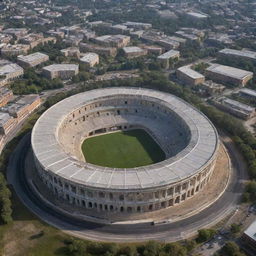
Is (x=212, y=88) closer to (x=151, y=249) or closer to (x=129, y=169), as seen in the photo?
(x=129, y=169)

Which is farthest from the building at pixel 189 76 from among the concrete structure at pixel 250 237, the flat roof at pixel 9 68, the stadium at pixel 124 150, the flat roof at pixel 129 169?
the concrete structure at pixel 250 237

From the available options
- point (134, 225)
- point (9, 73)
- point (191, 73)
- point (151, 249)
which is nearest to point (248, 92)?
point (191, 73)

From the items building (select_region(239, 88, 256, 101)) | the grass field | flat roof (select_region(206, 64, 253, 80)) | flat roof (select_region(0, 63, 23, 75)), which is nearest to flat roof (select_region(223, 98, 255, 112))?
building (select_region(239, 88, 256, 101))

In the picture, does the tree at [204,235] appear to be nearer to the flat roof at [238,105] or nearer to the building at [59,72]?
the flat roof at [238,105]

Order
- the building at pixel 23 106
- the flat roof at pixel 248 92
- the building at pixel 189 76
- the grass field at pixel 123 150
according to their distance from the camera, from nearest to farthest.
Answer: the grass field at pixel 123 150 → the building at pixel 23 106 → the flat roof at pixel 248 92 → the building at pixel 189 76

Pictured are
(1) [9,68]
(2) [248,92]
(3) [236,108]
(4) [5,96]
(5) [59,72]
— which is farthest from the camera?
(1) [9,68]

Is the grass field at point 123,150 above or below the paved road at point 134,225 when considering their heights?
below
